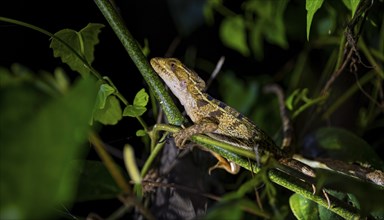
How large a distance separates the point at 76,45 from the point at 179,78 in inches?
25.8

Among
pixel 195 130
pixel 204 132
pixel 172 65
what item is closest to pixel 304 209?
pixel 195 130

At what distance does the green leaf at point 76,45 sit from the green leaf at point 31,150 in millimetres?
704

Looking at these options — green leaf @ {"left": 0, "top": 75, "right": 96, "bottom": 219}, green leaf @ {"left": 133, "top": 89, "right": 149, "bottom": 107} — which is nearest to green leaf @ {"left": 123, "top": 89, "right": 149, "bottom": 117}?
green leaf @ {"left": 133, "top": 89, "right": 149, "bottom": 107}

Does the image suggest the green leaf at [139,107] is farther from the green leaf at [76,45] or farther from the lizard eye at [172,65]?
the lizard eye at [172,65]

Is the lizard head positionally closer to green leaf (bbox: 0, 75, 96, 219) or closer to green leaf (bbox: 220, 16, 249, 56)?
green leaf (bbox: 220, 16, 249, 56)

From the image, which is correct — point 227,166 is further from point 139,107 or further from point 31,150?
point 31,150

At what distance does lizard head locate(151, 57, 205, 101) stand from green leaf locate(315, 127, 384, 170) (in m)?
0.47

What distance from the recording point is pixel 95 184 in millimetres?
698

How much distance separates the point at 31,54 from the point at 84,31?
724 mm

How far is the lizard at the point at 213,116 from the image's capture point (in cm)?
150

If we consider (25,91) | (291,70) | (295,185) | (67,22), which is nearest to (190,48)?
(291,70)

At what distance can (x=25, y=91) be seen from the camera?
→ 0.41 m

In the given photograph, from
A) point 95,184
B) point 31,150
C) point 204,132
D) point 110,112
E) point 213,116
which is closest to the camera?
point 31,150

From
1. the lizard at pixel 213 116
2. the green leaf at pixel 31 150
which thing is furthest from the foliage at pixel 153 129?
the lizard at pixel 213 116
